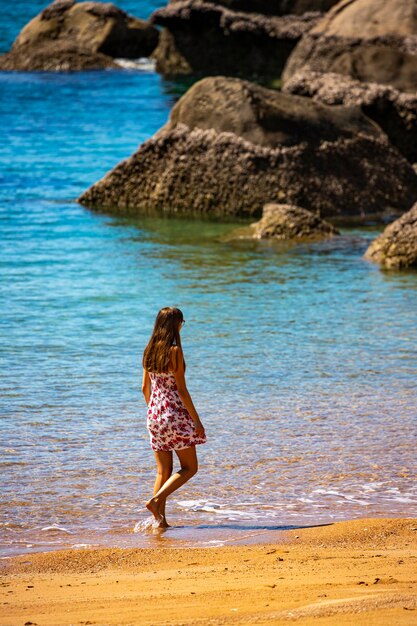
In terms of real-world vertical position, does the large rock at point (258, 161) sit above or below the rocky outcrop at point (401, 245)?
above

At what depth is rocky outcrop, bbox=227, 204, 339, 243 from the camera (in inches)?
631

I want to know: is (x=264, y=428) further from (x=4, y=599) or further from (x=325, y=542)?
(x=4, y=599)

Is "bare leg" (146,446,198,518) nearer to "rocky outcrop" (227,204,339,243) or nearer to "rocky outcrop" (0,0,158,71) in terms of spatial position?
"rocky outcrop" (227,204,339,243)

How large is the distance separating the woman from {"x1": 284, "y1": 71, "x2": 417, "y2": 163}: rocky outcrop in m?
14.0

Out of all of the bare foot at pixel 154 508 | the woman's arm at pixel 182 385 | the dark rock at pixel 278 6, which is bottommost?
the bare foot at pixel 154 508

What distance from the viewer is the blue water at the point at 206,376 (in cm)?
701

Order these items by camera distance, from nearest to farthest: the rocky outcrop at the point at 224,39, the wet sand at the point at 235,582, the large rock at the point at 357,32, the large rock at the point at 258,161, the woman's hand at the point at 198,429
Result: the wet sand at the point at 235,582 < the woman's hand at the point at 198,429 < the large rock at the point at 258,161 < the large rock at the point at 357,32 < the rocky outcrop at the point at 224,39

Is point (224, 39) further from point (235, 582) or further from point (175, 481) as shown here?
point (235, 582)

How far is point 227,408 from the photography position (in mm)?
8953

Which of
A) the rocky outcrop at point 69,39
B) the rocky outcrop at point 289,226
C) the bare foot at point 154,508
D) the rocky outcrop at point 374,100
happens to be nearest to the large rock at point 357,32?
the rocky outcrop at point 374,100

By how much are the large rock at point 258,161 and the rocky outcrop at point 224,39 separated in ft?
64.7

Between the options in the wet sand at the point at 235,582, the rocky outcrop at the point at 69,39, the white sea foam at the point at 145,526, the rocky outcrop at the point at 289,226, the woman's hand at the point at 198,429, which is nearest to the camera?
the wet sand at the point at 235,582

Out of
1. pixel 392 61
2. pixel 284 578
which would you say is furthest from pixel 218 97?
pixel 284 578

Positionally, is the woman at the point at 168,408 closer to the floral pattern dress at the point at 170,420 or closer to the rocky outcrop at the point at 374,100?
the floral pattern dress at the point at 170,420
